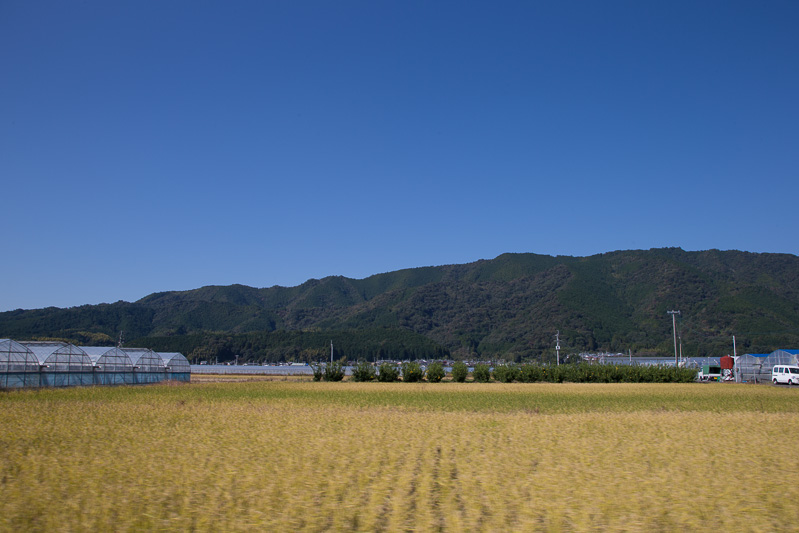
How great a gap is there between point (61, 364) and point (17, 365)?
3.71m

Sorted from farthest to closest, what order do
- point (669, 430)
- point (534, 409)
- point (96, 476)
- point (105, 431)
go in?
point (534, 409), point (669, 430), point (105, 431), point (96, 476)

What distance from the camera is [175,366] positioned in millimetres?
57344

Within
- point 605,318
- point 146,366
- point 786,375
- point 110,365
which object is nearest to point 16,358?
point 110,365

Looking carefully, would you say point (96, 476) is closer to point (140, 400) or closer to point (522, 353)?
point (140, 400)

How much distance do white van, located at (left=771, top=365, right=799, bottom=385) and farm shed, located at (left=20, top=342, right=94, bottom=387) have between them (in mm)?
56587

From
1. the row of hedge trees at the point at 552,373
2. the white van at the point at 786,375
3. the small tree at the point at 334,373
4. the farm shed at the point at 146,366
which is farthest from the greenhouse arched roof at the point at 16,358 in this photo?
the white van at the point at 786,375

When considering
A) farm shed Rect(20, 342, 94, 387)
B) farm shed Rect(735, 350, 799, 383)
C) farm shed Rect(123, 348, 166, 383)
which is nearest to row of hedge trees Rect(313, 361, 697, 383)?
farm shed Rect(735, 350, 799, 383)

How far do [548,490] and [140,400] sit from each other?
25.2 m

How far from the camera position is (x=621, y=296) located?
Answer: 172 m

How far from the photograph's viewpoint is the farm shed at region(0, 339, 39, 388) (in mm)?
36094

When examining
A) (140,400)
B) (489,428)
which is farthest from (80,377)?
(489,428)

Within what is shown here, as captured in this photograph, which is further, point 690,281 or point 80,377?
point 690,281

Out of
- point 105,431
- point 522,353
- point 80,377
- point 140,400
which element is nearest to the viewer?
point 105,431

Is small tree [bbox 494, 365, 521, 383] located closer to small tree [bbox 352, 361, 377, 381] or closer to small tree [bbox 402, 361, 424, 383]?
small tree [bbox 402, 361, 424, 383]
